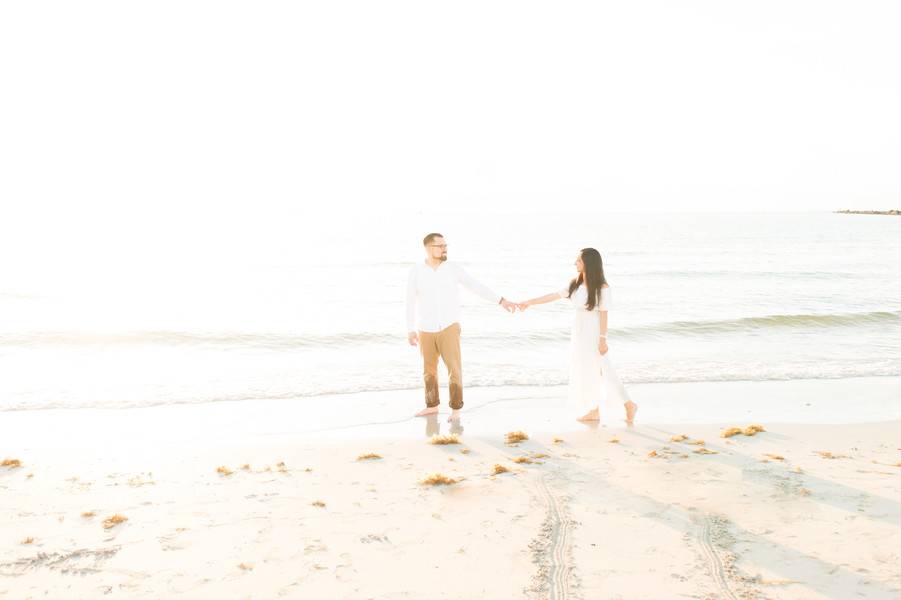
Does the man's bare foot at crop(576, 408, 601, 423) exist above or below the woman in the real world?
below

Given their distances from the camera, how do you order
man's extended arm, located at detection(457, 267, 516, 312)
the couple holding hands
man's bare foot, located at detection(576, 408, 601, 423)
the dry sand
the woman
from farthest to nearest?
man's extended arm, located at detection(457, 267, 516, 312) → man's bare foot, located at detection(576, 408, 601, 423) → the couple holding hands → the woman → the dry sand

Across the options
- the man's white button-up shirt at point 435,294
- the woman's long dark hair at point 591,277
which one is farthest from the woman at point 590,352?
the man's white button-up shirt at point 435,294

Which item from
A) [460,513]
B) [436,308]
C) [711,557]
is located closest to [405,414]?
[436,308]

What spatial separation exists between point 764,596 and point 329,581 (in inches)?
105

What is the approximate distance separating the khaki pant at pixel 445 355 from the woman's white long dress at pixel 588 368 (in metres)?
1.43

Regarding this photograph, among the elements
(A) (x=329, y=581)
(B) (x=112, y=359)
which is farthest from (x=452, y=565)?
(B) (x=112, y=359)

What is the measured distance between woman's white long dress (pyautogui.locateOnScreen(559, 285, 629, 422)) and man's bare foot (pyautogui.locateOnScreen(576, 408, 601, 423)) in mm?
40

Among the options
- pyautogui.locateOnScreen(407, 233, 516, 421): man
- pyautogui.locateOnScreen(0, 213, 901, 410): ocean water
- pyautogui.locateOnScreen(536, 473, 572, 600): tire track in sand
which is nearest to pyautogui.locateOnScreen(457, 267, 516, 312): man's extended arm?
pyautogui.locateOnScreen(407, 233, 516, 421): man

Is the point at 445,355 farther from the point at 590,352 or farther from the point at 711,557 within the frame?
the point at 711,557

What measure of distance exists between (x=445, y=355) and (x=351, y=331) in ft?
31.4

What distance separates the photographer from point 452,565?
4621mm

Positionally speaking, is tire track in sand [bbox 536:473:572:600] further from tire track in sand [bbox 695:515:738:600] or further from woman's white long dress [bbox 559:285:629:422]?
woman's white long dress [bbox 559:285:629:422]

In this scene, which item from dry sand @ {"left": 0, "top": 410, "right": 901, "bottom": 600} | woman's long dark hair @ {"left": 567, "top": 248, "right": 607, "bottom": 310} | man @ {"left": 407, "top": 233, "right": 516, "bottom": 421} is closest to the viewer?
dry sand @ {"left": 0, "top": 410, "right": 901, "bottom": 600}

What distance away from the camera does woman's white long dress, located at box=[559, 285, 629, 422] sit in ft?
28.0
